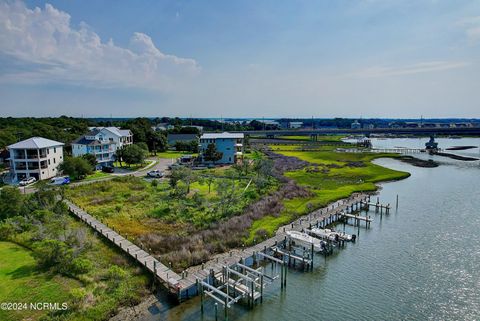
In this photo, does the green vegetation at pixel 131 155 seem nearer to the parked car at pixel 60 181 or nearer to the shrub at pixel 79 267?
the parked car at pixel 60 181

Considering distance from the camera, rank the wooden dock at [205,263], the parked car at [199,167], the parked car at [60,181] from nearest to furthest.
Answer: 1. the wooden dock at [205,263]
2. the parked car at [60,181]
3. the parked car at [199,167]

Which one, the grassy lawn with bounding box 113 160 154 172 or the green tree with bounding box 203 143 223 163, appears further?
the green tree with bounding box 203 143 223 163

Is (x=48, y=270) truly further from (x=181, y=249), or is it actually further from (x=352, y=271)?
(x=352, y=271)

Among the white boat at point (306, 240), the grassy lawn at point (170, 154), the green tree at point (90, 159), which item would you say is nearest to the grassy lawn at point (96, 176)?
the green tree at point (90, 159)

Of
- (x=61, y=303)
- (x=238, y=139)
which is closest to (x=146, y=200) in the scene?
(x=61, y=303)

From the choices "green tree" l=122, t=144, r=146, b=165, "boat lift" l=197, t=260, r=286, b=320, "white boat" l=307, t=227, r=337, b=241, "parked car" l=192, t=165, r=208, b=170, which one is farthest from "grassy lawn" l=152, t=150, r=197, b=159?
"boat lift" l=197, t=260, r=286, b=320

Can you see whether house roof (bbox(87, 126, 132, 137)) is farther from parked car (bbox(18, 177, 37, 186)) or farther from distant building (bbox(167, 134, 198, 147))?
distant building (bbox(167, 134, 198, 147))
